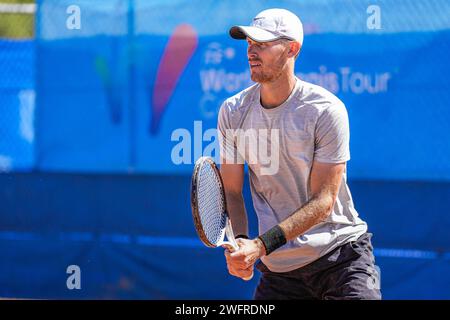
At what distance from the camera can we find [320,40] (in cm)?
518

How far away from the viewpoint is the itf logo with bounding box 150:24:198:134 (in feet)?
17.5

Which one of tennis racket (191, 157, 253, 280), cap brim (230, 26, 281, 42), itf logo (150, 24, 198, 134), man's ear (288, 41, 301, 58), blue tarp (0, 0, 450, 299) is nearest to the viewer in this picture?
tennis racket (191, 157, 253, 280)

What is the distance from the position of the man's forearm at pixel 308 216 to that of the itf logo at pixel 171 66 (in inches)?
92.5

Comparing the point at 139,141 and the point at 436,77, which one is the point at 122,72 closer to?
the point at 139,141

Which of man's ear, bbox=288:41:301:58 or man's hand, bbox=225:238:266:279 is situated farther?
man's ear, bbox=288:41:301:58

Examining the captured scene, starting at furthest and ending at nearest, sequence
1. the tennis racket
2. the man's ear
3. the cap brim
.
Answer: the man's ear → the cap brim → the tennis racket

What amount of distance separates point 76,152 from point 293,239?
2.56 m

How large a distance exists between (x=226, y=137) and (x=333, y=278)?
0.70 meters

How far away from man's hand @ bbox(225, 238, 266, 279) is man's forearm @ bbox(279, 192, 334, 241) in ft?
0.41

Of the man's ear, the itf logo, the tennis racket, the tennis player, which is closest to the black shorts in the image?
the tennis player

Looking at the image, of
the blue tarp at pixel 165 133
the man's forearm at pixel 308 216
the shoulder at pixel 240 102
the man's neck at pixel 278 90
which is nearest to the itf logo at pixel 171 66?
the blue tarp at pixel 165 133

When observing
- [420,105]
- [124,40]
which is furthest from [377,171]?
[124,40]

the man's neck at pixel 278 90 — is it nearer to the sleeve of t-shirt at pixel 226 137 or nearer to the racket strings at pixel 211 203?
the sleeve of t-shirt at pixel 226 137

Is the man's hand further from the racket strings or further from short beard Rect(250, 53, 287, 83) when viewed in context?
short beard Rect(250, 53, 287, 83)
